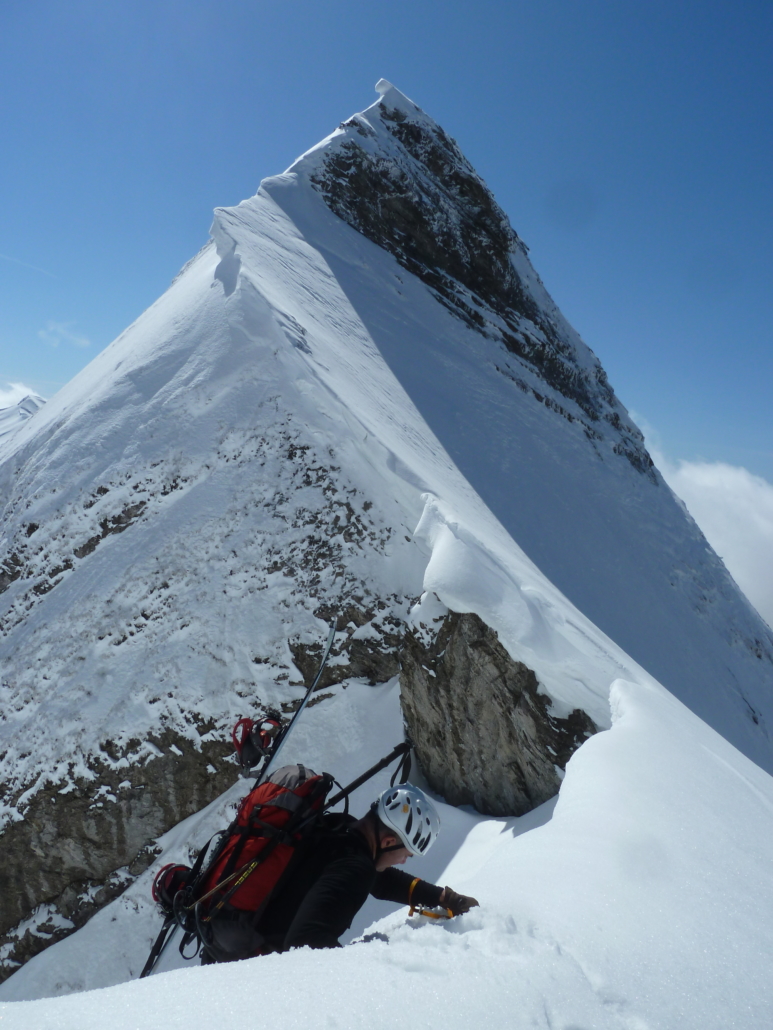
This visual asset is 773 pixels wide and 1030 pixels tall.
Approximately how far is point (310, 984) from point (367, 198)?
24.9 metres

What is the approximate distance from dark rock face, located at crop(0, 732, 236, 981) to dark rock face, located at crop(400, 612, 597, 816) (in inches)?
100

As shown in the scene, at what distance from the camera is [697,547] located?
753 inches

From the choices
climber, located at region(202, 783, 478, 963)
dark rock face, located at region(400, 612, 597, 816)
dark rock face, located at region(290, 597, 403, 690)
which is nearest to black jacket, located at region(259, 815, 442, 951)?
climber, located at region(202, 783, 478, 963)

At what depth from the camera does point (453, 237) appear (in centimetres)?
2367

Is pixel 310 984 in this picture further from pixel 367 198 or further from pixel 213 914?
pixel 367 198

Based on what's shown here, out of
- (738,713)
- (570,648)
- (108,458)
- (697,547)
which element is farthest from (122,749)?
(697,547)

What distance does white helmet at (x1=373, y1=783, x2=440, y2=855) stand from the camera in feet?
10.7

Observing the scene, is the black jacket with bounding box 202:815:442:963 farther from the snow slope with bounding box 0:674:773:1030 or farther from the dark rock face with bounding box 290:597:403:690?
the dark rock face with bounding box 290:597:403:690

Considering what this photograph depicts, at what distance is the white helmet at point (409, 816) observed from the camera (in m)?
3.27

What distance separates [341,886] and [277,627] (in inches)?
192

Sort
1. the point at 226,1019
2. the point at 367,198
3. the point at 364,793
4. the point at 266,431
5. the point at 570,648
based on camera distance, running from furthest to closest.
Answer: the point at 367,198
the point at 266,431
the point at 364,793
the point at 570,648
the point at 226,1019

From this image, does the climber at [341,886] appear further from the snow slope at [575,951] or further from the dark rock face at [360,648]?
the dark rock face at [360,648]

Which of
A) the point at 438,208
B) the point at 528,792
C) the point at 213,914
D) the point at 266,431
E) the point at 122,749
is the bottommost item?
the point at 122,749

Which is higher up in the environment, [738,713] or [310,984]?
[738,713]
